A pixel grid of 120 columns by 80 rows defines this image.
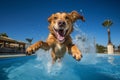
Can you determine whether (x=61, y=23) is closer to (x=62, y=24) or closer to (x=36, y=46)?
(x=62, y=24)

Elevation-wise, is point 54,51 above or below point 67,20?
below

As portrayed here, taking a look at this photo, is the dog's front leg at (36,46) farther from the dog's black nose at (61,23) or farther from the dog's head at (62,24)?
the dog's black nose at (61,23)

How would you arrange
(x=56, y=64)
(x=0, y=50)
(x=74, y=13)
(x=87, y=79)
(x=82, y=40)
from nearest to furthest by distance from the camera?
(x=74, y=13), (x=87, y=79), (x=56, y=64), (x=82, y=40), (x=0, y=50)

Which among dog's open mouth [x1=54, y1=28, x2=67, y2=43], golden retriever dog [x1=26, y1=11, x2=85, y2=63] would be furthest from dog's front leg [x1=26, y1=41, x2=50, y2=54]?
dog's open mouth [x1=54, y1=28, x2=67, y2=43]

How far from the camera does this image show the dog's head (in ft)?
16.6

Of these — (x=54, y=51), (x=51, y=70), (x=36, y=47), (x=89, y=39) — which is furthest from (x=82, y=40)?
(x=36, y=47)

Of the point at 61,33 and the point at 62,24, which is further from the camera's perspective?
the point at 61,33

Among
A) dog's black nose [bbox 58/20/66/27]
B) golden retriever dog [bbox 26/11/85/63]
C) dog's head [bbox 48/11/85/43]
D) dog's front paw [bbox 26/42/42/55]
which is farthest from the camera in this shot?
golden retriever dog [bbox 26/11/85/63]

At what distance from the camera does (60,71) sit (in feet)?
22.9

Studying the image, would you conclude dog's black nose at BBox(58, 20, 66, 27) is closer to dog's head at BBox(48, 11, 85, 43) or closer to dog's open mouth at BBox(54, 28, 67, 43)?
dog's head at BBox(48, 11, 85, 43)

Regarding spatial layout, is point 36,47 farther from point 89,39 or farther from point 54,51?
point 89,39

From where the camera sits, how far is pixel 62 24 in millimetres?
4957

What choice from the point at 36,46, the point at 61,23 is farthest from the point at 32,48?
the point at 61,23

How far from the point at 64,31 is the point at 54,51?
0.92 m
